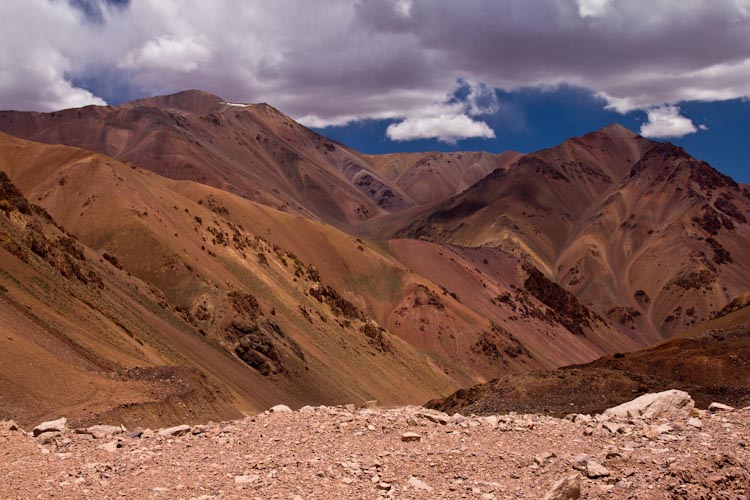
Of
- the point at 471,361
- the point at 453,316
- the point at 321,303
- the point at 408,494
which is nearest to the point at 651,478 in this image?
the point at 408,494

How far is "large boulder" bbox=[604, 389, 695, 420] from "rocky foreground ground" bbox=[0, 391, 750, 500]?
0.97 metres

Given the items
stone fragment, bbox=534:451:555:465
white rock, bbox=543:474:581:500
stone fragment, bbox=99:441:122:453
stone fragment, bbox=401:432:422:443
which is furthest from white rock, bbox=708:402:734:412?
stone fragment, bbox=99:441:122:453

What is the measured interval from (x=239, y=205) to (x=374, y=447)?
3726 inches

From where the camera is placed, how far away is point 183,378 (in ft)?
88.8

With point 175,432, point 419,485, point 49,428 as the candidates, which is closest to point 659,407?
point 419,485

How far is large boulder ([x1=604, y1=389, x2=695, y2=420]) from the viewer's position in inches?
688

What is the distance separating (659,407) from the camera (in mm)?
17891

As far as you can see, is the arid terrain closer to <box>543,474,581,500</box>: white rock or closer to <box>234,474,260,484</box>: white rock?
<box>234,474,260,484</box>: white rock

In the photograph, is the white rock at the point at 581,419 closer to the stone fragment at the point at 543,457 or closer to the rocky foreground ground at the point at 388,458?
the rocky foreground ground at the point at 388,458

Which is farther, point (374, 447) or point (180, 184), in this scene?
point (180, 184)

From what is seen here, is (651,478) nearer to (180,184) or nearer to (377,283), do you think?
(377,283)

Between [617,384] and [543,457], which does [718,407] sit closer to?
[543,457]

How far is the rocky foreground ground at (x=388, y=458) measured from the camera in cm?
1198

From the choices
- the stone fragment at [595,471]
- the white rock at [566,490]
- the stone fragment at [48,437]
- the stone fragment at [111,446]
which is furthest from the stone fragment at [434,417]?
the stone fragment at [48,437]
